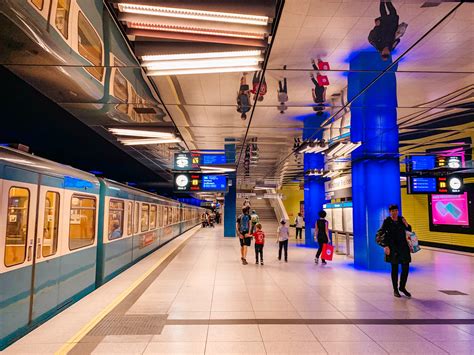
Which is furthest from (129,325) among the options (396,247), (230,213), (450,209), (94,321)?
(230,213)

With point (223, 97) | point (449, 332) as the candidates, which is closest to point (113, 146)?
point (223, 97)

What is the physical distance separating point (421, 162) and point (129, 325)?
10.6 meters

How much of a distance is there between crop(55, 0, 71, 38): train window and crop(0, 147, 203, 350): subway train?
1.49 m

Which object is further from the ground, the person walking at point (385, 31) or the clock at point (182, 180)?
the person walking at point (385, 31)

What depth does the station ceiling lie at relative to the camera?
3709 mm

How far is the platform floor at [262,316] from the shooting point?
11.9 ft

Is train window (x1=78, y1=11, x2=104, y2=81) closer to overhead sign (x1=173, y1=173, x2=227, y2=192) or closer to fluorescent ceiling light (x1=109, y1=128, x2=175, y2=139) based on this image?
fluorescent ceiling light (x1=109, y1=128, x2=175, y2=139)

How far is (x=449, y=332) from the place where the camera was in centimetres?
405

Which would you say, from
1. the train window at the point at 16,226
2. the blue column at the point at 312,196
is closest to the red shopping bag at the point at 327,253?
the blue column at the point at 312,196

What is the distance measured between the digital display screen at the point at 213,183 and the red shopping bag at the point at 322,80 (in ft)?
21.3

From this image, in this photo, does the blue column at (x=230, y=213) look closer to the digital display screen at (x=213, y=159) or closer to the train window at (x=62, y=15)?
the digital display screen at (x=213, y=159)

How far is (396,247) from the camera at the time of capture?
575 centimetres

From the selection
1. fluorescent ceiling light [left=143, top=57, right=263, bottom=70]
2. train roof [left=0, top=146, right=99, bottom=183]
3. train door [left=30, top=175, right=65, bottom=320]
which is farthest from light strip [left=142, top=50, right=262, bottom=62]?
train door [left=30, top=175, right=65, bottom=320]

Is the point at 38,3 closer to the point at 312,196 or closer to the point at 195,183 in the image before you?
the point at 195,183
